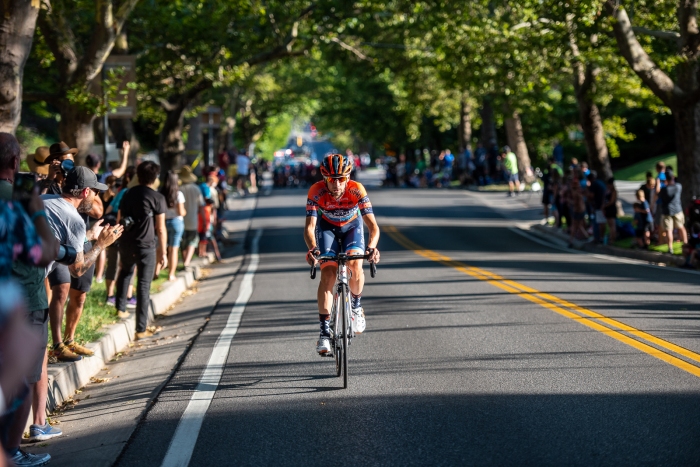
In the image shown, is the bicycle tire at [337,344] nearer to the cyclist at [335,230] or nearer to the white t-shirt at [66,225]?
the cyclist at [335,230]

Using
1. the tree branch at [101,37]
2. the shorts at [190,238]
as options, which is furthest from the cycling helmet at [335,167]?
the shorts at [190,238]

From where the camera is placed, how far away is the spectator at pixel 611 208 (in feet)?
73.1

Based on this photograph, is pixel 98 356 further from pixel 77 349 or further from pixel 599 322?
pixel 599 322

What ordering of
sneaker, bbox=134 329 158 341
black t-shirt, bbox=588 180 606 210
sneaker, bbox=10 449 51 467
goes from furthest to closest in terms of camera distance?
black t-shirt, bbox=588 180 606 210
sneaker, bbox=134 329 158 341
sneaker, bbox=10 449 51 467

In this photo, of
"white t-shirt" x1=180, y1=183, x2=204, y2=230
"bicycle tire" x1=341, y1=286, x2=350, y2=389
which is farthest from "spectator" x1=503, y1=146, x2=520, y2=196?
"bicycle tire" x1=341, y1=286, x2=350, y2=389

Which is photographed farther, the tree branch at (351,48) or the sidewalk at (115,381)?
the tree branch at (351,48)

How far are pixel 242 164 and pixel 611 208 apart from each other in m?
25.3

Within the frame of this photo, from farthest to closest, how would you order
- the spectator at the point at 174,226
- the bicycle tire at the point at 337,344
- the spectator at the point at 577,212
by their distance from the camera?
1. the spectator at the point at 577,212
2. the spectator at the point at 174,226
3. the bicycle tire at the point at 337,344

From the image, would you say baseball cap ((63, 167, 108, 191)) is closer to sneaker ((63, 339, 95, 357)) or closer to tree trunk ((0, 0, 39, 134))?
sneaker ((63, 339, 95, 357))

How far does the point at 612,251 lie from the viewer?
73.3 ft

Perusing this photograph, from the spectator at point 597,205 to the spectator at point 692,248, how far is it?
4033 millimetres

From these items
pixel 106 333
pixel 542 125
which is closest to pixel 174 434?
pixel 106 333

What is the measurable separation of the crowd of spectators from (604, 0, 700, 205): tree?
9751mm

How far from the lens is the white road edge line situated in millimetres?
6599
